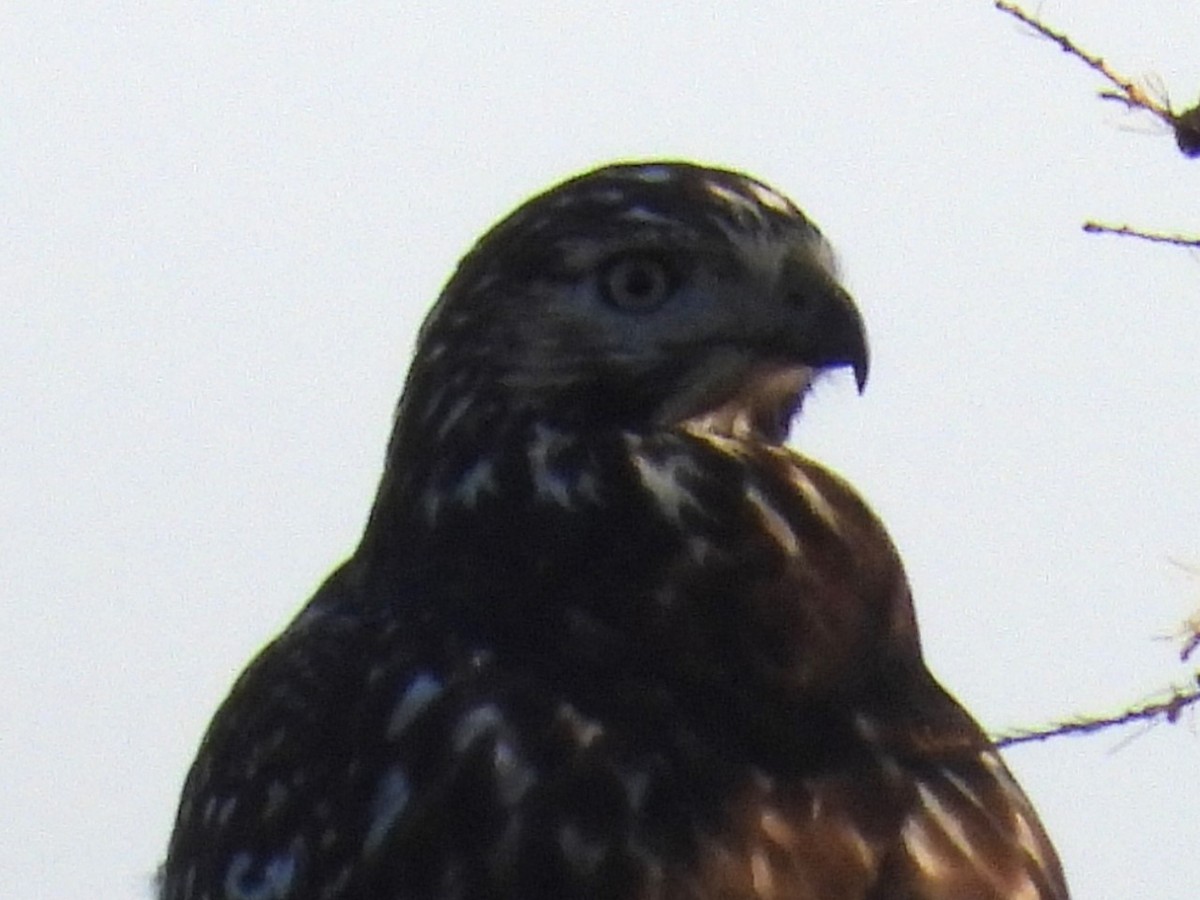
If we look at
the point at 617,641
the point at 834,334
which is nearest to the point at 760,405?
the point at 834,334

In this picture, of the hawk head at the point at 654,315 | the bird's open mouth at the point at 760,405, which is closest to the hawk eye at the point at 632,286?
the hawk head at the point at 654,315

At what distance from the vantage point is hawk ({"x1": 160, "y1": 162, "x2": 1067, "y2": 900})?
4398 millimetres

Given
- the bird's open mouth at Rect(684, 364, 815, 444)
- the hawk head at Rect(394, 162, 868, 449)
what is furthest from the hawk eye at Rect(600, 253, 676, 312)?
the bird's open mouth at Rect(684, 364, 815, 444)

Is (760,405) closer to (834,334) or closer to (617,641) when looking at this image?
(834,334)

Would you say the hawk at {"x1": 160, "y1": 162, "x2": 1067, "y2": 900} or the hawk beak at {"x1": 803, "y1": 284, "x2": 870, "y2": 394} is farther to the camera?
the hawk beak at {"x1": 803, "y1": 284, "x2": 870, "y2": 394}

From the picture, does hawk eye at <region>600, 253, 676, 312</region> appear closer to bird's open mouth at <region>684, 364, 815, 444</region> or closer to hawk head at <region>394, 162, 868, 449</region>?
hawk head at <region>394, 162, 868, 449</region>

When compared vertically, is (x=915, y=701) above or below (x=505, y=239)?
below

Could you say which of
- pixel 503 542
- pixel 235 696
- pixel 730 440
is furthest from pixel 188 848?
pixel 730 440

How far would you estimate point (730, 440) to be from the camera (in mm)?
5094

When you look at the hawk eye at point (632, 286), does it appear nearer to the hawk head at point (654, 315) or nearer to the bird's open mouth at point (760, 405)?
the hawk head at point (654, 315)

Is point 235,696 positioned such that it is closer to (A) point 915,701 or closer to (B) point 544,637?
(B) point 544,637

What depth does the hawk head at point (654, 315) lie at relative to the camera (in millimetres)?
5043

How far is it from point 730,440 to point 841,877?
90cm

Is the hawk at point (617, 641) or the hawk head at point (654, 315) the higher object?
the hawk head at point (654, 315)
